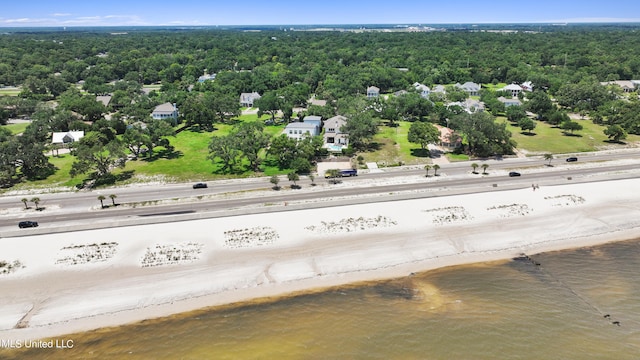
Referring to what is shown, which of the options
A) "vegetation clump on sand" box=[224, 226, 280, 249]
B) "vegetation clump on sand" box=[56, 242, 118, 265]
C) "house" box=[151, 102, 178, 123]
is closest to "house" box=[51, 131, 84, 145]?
"house" box=[151, 102, 178, 123]

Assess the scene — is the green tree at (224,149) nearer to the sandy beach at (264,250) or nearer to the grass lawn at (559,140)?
the sandy beach at (264,250)

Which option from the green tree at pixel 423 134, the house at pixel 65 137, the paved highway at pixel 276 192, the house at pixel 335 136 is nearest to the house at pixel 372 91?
the house at pixel 335 136

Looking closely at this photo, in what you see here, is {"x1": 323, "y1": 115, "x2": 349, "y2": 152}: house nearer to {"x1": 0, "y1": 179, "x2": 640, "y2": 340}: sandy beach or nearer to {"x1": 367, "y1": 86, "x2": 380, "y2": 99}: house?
{"x1": 0, "y1": 179, "x2": 640, "y2": 340}: sandy beach

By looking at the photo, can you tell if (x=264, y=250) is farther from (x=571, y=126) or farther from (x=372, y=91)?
(x=372, y=91)

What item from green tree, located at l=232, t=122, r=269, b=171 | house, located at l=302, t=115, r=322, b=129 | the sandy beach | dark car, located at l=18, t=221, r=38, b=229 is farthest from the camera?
house, located at l=302, t=115, r=322, b=129

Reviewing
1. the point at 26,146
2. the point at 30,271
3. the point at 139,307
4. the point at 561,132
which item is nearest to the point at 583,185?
the point at 561,132

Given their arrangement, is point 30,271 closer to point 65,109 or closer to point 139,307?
point 139,307
